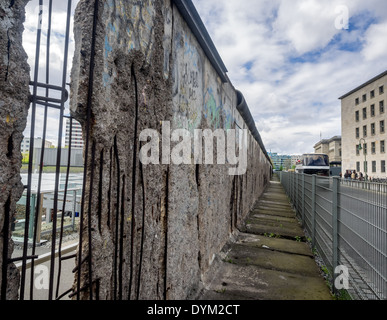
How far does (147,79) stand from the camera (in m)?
1.69

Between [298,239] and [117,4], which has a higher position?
[117,4]

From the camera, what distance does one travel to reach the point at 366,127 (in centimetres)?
3275

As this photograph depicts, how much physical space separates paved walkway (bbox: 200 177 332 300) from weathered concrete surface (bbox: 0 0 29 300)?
2325mm

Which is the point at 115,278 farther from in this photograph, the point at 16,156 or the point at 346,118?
the point at 346,118

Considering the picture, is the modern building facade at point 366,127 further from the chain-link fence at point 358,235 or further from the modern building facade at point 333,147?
the chain-link fence at point 358,235

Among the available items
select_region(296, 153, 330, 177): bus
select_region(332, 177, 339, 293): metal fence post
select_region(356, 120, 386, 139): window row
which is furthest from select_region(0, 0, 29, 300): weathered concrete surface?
select_region(356, 120, 386, 139): window row

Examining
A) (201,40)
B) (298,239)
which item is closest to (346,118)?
(298,239)

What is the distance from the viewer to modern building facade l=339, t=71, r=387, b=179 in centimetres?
2970

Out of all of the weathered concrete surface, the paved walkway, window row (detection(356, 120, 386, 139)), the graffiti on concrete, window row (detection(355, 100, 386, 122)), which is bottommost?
the paved walkway

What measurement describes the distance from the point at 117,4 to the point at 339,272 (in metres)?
3.48

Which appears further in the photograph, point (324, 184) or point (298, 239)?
point (298, 239)

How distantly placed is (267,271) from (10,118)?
3621 mm

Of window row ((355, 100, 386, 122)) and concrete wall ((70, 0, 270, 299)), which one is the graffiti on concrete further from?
window row ((355, 100, 386, 122))

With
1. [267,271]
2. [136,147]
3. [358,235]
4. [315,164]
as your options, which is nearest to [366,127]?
[315,164]
